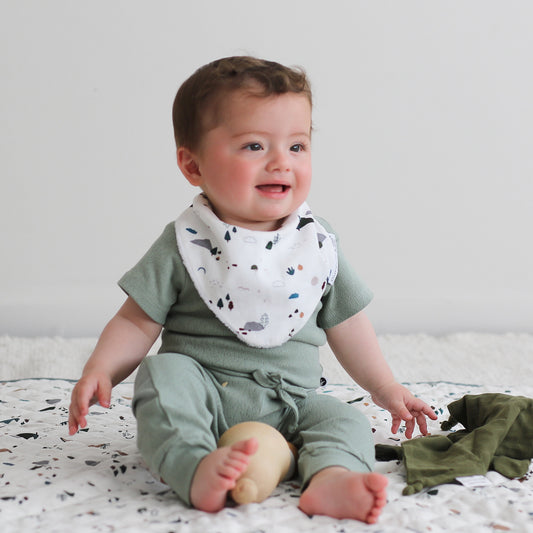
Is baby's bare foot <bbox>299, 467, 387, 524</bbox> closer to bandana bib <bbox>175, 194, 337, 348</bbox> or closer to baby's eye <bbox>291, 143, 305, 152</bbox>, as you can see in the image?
bandana bib <bbox>175, 194, 337, 348</bbox>

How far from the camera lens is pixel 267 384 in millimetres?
1040

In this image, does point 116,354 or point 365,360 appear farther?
point 365,360

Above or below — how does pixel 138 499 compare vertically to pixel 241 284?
below

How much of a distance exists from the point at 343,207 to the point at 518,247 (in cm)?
54

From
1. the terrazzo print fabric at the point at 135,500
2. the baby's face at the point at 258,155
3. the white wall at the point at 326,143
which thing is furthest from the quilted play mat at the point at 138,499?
the white wall at the point at 326,143

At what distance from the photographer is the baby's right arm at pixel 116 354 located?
0.98m

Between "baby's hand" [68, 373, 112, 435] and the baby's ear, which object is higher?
the baby's ear

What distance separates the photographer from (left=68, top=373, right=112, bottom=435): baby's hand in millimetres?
954

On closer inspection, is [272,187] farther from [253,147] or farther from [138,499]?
[138,499]

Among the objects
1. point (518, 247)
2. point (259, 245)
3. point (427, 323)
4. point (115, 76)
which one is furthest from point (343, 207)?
point (259, 245)

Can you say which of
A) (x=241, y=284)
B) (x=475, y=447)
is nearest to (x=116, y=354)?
(x=241, y=284)

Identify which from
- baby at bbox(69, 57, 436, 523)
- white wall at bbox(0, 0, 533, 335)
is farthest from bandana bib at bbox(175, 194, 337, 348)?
white wall at bbox(0, 0, 533, 335)

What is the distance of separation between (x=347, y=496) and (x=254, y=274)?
0.33m

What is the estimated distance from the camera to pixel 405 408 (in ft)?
3.57
